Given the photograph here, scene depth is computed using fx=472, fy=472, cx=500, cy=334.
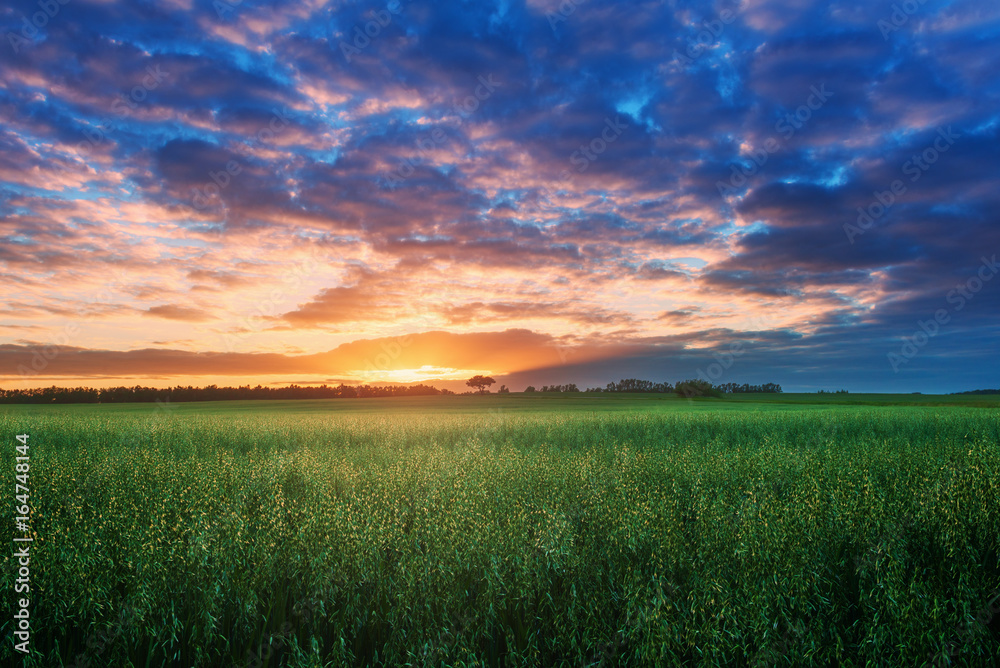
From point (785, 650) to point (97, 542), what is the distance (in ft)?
20.4

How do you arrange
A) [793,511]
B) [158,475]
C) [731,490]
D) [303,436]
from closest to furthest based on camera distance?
[793,511] → [731,490] → [158,475] → [303,436]

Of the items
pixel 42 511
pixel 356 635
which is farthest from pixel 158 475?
pixel 356 635

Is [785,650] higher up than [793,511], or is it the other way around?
[793,511]

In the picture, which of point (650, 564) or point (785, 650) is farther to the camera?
point (650, 564)

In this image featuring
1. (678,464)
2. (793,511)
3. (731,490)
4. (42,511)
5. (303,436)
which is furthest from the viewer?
(303,436)

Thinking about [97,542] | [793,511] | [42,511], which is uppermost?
[793,511]

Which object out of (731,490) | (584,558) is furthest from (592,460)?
(584,558)

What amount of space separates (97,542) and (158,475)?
4.58 meters

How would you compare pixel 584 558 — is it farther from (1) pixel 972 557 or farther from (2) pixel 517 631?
(1) pixel 972 557

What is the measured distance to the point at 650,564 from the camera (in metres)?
4.58

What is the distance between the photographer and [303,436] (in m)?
16.4

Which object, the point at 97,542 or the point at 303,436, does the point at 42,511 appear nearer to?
the point at 97,542

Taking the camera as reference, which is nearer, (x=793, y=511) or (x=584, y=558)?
(x=584, y=558)

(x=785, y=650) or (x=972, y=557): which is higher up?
(x=972, y=557)
